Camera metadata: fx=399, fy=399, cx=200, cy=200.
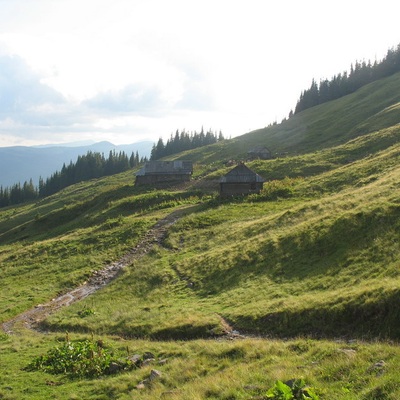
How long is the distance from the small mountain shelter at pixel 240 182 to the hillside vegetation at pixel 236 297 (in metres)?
2.57

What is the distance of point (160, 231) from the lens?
42750mm

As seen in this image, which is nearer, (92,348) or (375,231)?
(92,348)

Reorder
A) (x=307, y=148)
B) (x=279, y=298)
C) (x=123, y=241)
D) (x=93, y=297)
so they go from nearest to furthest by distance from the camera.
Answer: (x=279, y=298) → (x=93, y=297) → (x=123, y=241) → (x=307, y=148)

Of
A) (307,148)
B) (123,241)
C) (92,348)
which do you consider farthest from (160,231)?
(307,148)

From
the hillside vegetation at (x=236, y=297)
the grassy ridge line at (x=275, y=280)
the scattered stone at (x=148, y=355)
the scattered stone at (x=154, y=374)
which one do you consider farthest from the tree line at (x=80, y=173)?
the scattered stone at (x=154, y=374)

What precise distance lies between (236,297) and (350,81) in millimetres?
153504

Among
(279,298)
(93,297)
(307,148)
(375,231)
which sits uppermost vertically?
(307,148)

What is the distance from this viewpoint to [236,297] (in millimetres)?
22312

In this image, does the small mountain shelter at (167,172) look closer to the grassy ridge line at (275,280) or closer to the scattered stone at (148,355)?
the grassy ridge line at (275,280)

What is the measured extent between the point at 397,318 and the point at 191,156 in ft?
426

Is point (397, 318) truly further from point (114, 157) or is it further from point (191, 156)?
point (114, 157)

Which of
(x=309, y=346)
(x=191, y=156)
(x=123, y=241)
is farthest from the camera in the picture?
(x=191, y=156)

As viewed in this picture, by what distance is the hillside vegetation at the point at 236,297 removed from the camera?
39.3 ft

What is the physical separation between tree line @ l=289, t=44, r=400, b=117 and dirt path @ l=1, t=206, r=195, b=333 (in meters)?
132
